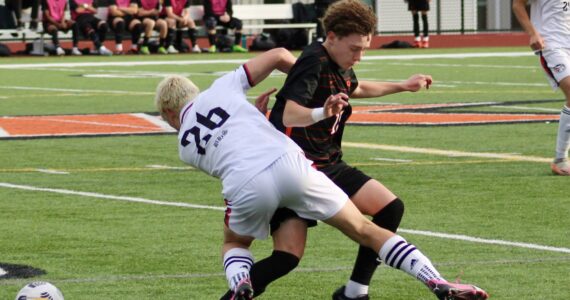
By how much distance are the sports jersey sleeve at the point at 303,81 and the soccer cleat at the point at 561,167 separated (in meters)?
6.18

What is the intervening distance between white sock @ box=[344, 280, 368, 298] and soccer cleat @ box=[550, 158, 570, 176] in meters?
5.77

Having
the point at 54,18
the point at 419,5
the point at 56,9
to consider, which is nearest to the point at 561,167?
the point at 54,18

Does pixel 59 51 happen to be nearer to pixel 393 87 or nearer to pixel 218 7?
pixel 218 7

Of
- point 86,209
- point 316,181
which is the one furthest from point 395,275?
point 86,209

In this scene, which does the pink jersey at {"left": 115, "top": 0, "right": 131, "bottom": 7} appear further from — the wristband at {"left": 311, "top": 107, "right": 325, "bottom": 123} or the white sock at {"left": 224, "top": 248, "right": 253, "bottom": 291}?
the wristband at {"left": 311, "top": 107, "right": 325, "bottom": 123}

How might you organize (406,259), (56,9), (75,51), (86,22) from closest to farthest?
(406,259) < (56,9) < (86,22) < (75,51)

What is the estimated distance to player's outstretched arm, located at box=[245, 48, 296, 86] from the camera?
24.6 ft

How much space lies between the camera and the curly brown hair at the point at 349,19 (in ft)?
24.4

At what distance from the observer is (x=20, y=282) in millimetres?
8516

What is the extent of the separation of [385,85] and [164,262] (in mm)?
1886

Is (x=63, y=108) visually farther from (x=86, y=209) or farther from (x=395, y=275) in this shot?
(x=395, y=275)

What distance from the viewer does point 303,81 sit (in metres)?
7.43

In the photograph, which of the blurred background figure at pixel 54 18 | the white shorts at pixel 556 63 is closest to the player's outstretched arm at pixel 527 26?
the white shorts at pixel 556 63

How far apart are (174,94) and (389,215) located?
4.24ft
